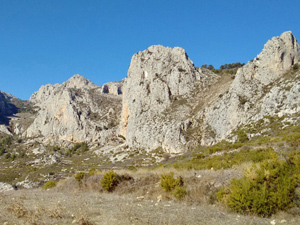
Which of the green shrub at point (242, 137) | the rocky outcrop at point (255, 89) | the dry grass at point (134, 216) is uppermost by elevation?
the rocky outcrop at point (255, 89)

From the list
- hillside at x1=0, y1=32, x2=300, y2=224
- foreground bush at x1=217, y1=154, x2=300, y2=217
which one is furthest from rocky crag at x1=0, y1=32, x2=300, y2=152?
foreground bush at x1=217, y1=154, x2=300, y2=217

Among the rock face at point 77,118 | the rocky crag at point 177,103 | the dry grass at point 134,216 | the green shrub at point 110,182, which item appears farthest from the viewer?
the rock face at point 77,118

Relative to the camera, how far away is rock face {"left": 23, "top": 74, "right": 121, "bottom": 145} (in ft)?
317

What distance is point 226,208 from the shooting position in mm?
8180

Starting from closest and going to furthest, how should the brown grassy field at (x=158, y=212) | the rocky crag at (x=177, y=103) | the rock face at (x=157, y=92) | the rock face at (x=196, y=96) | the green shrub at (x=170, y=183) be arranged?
the brown grassy field at (x=158, y=212) → the green shrub at (x=170, y=183) → the rock face at (x=196, y=96) → the rocky crag at (x=177, y=103) → the rock face at (x=157, y=92)

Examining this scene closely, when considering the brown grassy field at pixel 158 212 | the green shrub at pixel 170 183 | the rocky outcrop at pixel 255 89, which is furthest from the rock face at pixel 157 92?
the brown grassy field at pixel 158 212

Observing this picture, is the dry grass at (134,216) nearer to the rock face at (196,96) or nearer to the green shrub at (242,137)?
the green shrub at (242,137)

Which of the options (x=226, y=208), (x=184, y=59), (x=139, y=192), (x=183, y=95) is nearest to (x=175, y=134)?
(x=183, y=95)

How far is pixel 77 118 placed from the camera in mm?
99438

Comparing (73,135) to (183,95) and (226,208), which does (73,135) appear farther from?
(226,208)

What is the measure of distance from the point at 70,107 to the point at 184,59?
197ft

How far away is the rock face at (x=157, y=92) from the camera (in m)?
61.0

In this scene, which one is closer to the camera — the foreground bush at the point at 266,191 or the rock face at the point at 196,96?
the foreground bush at the point at 266,191

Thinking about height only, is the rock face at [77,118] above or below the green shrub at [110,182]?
above
